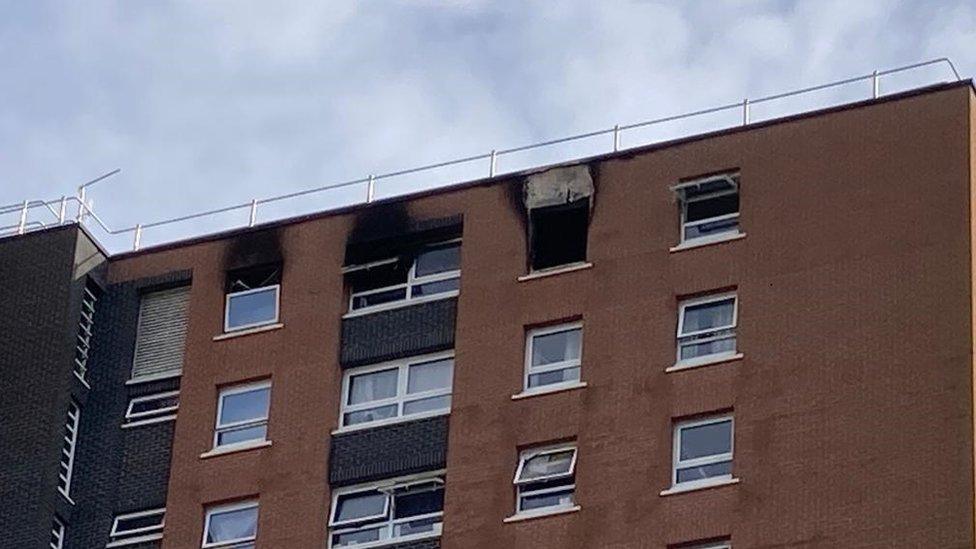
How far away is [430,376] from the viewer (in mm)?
61594

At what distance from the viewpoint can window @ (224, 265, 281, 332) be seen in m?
64.5

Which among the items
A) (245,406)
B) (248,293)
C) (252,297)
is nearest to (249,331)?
(252,297)

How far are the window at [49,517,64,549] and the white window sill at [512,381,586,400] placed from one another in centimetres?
1049

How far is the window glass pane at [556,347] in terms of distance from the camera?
198 feet

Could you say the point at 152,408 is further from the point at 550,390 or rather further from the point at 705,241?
the point at 705,241

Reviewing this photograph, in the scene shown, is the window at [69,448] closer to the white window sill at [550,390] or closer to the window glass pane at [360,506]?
the window glass pane at [360,506]

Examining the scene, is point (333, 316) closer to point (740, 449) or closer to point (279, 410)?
point (279, 410)

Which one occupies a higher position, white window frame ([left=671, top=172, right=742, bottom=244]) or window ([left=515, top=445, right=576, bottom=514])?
white window frame ([left=671, top=172, right=742, bottom=244])

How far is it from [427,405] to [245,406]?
4.44 m

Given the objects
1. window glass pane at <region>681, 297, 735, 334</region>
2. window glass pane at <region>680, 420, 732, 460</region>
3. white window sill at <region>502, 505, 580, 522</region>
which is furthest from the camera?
window glass pane at <region>681, 297, 735, 334</region>

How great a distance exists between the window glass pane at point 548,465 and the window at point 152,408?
9.00 m

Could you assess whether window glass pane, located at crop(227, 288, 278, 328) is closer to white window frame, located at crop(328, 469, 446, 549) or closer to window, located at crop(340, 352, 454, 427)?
window, located at crop(340, 352, 454, 427)

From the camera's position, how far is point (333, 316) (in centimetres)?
6319

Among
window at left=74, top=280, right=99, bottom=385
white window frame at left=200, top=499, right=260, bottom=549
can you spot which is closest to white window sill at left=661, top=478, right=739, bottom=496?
white window frame at left=200, top=499, right=260, bottom=549
